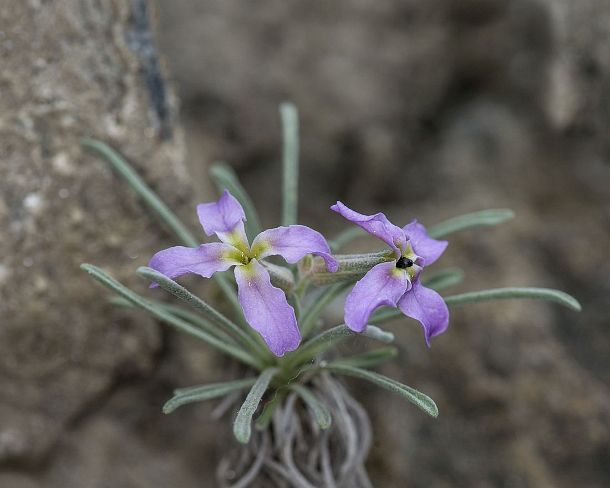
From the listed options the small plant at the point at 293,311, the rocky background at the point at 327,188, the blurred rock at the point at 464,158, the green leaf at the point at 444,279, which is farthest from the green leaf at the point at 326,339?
the blurred rock at the point at 464,158

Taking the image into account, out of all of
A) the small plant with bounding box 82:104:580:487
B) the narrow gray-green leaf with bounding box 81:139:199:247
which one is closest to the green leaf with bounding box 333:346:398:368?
the small plant with bounding box 82:104:580:487

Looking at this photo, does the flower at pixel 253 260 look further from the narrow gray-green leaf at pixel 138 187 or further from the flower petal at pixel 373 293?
the narrow gray-green leaf at pixel 138 187

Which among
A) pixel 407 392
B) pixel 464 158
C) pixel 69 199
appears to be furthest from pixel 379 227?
pixel 464 158

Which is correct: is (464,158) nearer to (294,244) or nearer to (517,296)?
(517,296)

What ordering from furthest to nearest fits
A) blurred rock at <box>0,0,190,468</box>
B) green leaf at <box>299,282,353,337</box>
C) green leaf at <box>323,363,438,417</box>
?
blurred rock at <box>0,0,190,468</box> → green leaf at <box>299,282,353,337</box> → green leaf at <box>323,363,438,417</box>

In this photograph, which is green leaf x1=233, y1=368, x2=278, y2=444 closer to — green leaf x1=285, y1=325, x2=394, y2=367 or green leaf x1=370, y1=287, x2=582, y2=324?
green leaf x1=285, y1=325, x2=394, y2=367

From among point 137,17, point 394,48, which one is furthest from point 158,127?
point 394,48
